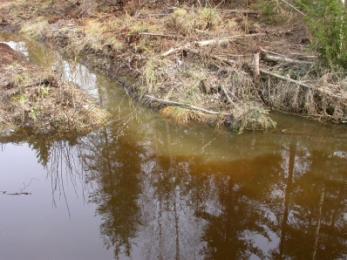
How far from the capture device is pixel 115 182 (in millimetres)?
7609

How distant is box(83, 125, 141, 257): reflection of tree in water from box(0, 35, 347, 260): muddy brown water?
0.02 meters

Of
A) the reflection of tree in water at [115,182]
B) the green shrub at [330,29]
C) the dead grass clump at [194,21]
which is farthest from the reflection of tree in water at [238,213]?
the dead grass clump at [194,21]

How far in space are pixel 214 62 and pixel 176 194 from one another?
5.05 meters

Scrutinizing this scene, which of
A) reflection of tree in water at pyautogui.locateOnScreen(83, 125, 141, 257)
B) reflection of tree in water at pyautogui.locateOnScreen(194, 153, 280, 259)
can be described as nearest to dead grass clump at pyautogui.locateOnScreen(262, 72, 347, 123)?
reflection of tree in water at pyautogui.locateOnScreen(194, 153, 280, 259)

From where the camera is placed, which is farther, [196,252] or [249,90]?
[249,90]

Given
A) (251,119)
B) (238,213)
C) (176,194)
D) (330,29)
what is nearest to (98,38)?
(251,119)

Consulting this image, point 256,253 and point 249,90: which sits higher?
point 249,90

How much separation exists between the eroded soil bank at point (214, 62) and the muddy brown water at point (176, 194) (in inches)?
20.5

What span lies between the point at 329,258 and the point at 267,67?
19.5ft

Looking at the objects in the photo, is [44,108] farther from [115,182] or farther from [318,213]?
[318,213]

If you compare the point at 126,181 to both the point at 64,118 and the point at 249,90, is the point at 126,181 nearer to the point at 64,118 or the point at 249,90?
the point at 64,118

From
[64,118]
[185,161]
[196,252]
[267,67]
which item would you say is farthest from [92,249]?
[267,67]

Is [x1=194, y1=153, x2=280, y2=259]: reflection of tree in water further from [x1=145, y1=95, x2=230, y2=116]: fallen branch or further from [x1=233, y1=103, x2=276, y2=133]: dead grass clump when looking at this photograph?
[x1=145, y1=95, x2=230, y2=116]: fallen branch

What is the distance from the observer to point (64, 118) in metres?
9.76
